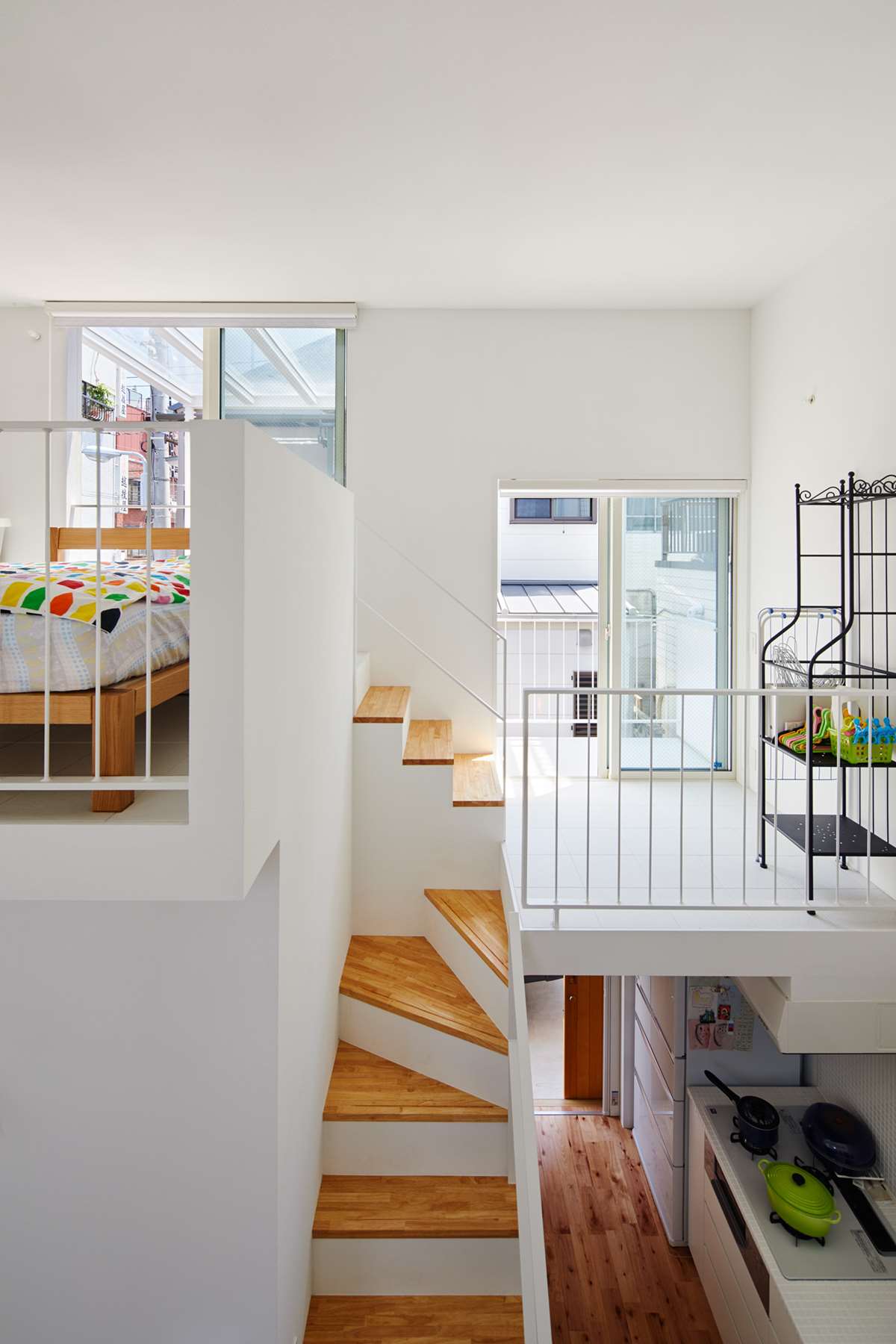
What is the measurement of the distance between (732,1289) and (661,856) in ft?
6.68

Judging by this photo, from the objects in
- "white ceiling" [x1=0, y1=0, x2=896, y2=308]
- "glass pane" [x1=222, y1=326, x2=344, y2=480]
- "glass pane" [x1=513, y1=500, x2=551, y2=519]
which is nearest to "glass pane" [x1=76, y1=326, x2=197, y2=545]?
"glass pane" [x1=222, y1=326, x2=344, y2=480]

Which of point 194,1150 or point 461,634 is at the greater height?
point 461,634

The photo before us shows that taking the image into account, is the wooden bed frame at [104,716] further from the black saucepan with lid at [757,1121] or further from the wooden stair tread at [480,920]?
the black saucepan with lid at [757,1121]

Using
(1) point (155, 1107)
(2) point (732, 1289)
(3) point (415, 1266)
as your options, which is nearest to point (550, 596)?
(2) point (732, 1289)

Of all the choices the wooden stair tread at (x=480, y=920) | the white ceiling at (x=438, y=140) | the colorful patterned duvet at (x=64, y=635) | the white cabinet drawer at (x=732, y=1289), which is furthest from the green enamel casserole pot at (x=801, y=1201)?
the white ceiling at (x=438, y=140)

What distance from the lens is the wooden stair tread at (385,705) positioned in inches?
148

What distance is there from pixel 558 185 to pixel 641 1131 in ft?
17.4

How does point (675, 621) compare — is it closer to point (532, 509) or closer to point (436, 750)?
point (436, 750)

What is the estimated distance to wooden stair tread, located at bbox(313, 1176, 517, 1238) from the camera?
2777mm

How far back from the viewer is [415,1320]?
2721mm

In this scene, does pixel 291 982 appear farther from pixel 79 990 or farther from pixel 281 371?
pixel 281 371

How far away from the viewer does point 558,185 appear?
309cm

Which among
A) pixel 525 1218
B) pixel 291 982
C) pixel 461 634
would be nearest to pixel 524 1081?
pixel 525 1218

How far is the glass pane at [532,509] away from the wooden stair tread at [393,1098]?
26.7 ft
